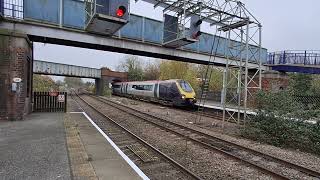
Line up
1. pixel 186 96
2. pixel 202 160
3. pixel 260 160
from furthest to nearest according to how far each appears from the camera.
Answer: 1. pixel 186 96
2. pixel 260 160
3. pixel 202 160

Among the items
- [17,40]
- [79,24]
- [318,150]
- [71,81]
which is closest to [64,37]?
[79,24]

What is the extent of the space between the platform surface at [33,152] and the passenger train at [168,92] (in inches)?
616

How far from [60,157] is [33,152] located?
1082mm

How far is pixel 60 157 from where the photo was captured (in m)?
7.93

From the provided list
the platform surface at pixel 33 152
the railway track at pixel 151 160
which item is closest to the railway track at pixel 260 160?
the railway track at pixel 151 160

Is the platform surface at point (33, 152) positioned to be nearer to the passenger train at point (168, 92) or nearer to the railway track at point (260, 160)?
the railway track at point (260, 160)

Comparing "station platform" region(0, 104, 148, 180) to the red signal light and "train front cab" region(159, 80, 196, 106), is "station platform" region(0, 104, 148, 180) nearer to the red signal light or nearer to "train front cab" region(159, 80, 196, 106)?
the red signal light

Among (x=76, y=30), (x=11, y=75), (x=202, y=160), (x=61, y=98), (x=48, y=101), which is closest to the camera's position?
(x=202, y=160)

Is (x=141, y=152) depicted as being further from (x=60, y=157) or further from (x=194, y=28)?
(x=194, y=28)

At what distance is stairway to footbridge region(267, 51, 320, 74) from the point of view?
2772 cm

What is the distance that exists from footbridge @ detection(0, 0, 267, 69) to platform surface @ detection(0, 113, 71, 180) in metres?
5.83

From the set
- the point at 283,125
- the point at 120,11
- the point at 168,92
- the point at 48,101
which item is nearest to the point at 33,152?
the point at 120,11

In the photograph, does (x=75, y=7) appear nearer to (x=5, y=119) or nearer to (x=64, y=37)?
(x=64, y=37)

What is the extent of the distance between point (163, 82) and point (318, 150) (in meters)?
21.1
